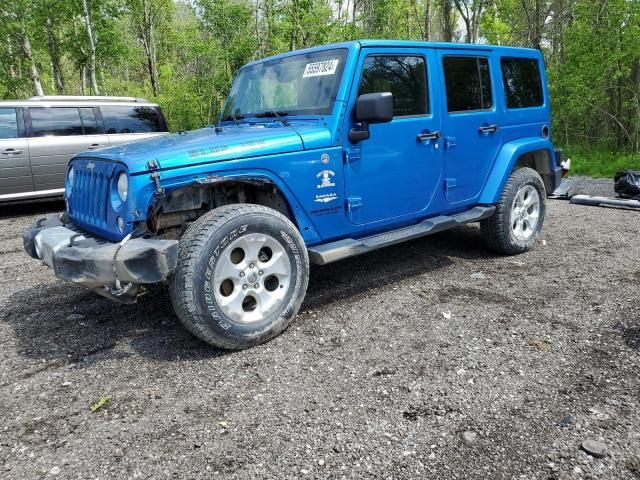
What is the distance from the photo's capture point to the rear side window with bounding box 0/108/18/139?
Answer: 25.9 feet

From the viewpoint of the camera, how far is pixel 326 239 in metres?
3.79

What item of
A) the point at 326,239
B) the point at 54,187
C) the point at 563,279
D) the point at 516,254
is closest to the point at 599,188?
the point at 516,254

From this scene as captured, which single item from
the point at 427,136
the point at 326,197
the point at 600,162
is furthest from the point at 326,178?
the point at 600,162

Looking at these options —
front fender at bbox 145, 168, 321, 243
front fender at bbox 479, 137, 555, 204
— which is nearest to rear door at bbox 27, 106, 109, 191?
front fender at bbox 145, 168, 321, 243

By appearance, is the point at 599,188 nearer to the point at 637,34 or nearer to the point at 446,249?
the point at 637,34

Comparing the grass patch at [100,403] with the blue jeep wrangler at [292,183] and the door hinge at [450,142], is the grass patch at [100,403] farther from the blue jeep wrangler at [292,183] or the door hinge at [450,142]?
the door hinge at [450,142]

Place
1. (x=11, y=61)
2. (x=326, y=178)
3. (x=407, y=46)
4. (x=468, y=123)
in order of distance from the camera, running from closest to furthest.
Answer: (x=326, y=178) < (x=407, y=46) < (x=468, y=123) < (x=11, y=61)

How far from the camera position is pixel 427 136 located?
4168 millimetres

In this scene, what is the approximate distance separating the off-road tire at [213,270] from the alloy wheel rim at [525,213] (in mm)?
2776

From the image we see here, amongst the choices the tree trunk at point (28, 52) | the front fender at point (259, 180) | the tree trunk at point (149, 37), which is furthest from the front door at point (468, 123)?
the tree trunk at point (149, 37)

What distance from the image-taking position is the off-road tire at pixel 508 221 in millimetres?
4945

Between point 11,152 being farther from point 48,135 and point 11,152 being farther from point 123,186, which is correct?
point 123,186

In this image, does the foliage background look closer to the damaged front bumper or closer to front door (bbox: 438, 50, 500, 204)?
front door (bbox: 438, 50, 500, 204)

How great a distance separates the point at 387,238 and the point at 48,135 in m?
6.84
